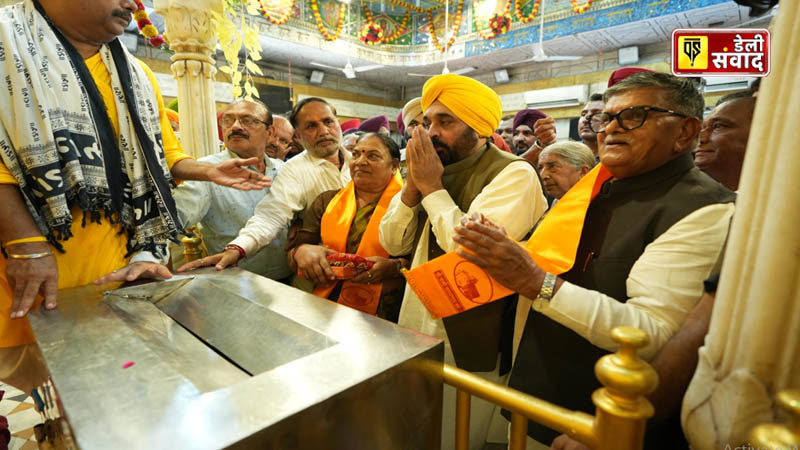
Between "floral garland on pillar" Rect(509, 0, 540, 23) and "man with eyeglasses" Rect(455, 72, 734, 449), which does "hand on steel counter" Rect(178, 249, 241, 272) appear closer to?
"man with eyeglasses" Rect(455, 72, 734, 449)

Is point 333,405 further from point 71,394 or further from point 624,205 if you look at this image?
point 624,205

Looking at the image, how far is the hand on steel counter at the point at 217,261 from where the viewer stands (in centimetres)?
168

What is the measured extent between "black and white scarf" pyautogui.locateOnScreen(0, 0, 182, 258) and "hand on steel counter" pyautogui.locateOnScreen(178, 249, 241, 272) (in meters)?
0.15

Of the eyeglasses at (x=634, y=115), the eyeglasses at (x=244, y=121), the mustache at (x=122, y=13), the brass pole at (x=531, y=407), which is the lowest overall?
the brass pole at (x=531, y=407)

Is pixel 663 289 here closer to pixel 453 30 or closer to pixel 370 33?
pixel 453 30

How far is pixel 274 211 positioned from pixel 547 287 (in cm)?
171

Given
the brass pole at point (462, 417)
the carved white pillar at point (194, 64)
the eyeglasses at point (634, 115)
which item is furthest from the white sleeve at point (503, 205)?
the carved white pillar at point (194, 64)

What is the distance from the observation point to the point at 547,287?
3.53 ft

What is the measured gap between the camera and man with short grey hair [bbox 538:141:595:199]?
233cm

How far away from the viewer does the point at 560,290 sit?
105 centimetres

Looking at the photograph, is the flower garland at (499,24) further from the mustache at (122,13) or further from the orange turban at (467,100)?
the mustache at (122,13)

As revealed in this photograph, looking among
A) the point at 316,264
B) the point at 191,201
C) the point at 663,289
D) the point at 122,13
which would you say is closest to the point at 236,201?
the point at 191,201

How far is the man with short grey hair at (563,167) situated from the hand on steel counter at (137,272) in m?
2.09

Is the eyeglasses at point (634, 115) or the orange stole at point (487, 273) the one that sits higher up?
the eyeglasses at point (634, 115)
